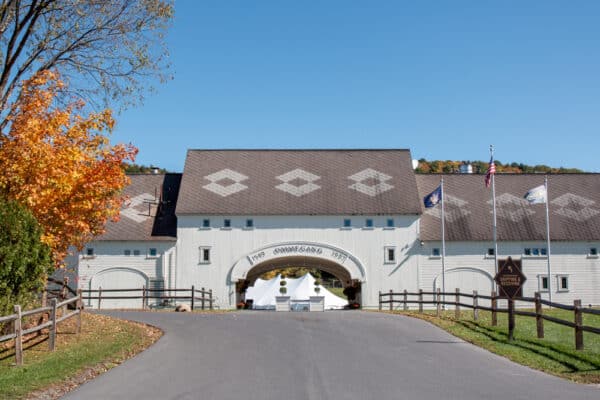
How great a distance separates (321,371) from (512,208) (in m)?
37.8

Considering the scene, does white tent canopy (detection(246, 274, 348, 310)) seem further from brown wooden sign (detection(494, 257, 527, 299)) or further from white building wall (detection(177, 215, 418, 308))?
brown wooden sign (detection(494, 257, 527, 299))

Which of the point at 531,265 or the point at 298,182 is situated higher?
the point at 298,182

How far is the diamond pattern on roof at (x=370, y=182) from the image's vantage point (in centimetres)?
4731

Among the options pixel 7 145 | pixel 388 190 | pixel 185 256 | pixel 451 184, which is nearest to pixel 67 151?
pixel 7 145

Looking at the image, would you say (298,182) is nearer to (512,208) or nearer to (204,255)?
(204,255)

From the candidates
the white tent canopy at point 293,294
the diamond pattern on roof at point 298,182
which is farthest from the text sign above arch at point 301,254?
the white tent canopy at point 293,294

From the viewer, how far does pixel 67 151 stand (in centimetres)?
1938

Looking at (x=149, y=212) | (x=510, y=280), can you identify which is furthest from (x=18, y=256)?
(x=149, y=212)

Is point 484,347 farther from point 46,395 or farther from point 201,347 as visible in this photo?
point 46,395

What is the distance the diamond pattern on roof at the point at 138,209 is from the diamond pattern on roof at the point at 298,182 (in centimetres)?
882

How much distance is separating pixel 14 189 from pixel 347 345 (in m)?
9.30

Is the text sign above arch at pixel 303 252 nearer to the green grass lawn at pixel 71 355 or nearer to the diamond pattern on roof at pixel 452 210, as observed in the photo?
the diamond pattern on roof at pixel 452 210

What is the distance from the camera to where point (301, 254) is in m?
45.2

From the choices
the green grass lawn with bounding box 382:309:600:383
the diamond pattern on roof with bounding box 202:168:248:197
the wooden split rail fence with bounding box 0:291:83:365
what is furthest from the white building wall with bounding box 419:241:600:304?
the wooden split rail fence with bounding box 0:291:83:365
